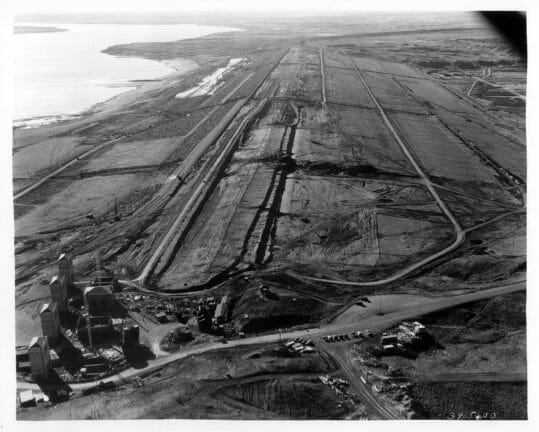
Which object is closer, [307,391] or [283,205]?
[307,391]

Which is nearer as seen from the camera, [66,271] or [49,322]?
[49,322]

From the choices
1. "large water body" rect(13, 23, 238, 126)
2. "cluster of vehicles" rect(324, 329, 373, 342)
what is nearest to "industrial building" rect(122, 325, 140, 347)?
"cluster of vehicles" rect(324, 329, 373, 342)

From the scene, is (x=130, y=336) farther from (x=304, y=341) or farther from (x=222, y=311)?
(x=304, y=341)

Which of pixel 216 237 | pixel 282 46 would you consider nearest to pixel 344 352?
pixel 216 237

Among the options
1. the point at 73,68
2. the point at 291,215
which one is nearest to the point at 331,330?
the point at 291,215

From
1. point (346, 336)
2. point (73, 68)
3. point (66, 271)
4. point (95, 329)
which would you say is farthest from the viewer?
point (73, 68)

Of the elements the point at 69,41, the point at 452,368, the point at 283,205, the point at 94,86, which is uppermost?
the point at 69,41

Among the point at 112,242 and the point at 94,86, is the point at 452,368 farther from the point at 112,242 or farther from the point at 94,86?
the point at 94,86
